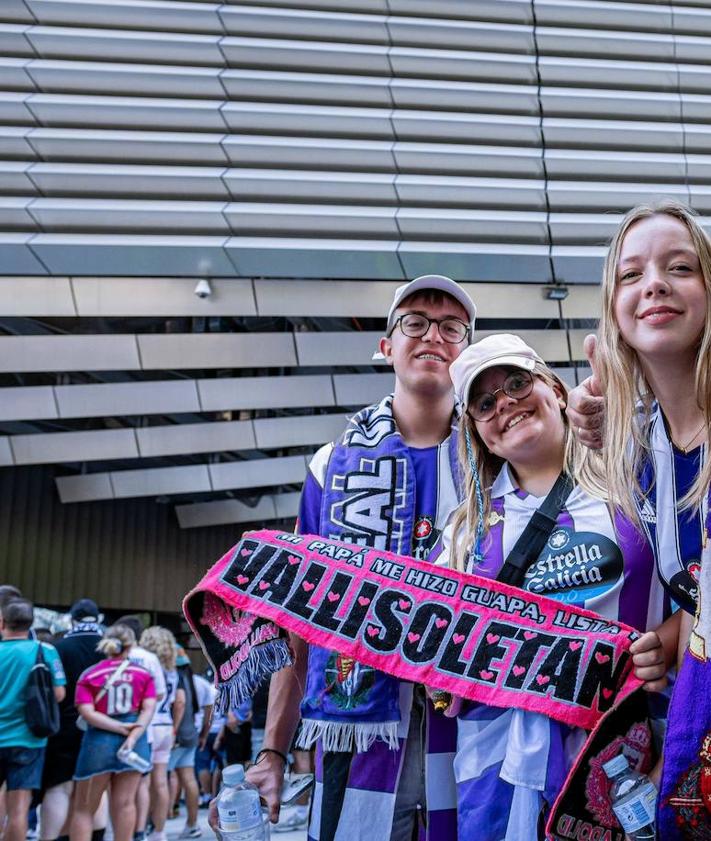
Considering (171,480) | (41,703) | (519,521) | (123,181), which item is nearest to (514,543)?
(519,521)

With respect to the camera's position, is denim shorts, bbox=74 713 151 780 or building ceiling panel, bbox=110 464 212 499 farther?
building ceiling panel, bbox=110 464 212 499

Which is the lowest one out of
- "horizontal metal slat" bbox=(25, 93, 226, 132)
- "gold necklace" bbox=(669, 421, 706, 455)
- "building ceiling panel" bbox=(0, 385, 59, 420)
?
"gold necklace" bbox=(669, 421, 706, 455)

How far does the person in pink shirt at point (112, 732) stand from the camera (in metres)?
4.83

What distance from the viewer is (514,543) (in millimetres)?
1838

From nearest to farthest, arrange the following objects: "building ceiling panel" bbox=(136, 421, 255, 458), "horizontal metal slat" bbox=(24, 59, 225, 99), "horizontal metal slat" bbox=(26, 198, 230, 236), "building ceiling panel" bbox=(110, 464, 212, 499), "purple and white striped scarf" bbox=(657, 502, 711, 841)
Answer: "purple and white striped scarf" bbox=(657, 502, 711, 841), "horizontal metal slat" bbox=(26, 198, 230, 236), "horizontal metal slat" bbox=(24, 59, 225, 99), "building ceiling panel" bbox=(136, 421, 255, 458), "building ceiling panel" bbox=(110, 464, 212, 499)

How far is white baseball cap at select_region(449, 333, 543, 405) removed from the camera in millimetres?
1918

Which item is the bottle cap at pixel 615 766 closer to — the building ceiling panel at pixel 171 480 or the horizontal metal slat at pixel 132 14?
the horizontal metal slat at pixel 132 14

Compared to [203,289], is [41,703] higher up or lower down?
lower down

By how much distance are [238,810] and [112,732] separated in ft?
11.5

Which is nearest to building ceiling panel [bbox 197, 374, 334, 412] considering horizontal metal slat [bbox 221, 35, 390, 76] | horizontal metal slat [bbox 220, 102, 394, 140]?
horizontal metal slat [bbox 220, 102, 394, 140]

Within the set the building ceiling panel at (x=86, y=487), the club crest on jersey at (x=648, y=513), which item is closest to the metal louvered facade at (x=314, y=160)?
the building ceiling panel at (x=86, y=487)

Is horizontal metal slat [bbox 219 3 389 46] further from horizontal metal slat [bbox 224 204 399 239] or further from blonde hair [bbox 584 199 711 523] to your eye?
blonde hair [bbox 584 199 711 523]

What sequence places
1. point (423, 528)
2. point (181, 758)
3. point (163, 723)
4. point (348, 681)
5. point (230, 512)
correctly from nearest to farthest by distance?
point (348, 681)
point (423, 528)
point (163, 723)
point (181, 758)
point (230, 512)

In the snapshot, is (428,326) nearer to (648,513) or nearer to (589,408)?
(589,408)
